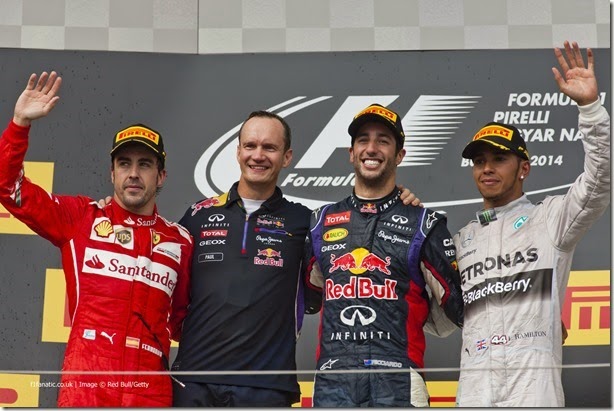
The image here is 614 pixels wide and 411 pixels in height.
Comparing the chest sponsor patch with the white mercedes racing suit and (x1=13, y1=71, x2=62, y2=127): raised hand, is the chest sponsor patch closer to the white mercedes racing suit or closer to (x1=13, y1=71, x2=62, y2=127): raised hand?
the white mercedes racing suit

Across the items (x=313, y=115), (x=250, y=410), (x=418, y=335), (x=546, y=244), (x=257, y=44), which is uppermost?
(x=257, y=44)

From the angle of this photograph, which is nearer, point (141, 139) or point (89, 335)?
point (89, 335)

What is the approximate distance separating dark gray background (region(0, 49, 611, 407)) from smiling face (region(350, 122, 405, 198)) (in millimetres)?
561

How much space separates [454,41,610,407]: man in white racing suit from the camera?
97.5 inches

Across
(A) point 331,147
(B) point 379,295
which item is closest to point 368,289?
(B) point 379,295

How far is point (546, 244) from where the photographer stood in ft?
8.44

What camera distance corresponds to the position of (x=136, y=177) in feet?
8.79

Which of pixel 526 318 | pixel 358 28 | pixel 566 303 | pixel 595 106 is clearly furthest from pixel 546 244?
pixel 358 28

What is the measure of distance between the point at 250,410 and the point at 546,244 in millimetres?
865

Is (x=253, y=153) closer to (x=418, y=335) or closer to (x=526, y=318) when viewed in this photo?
(x=418, y=335)

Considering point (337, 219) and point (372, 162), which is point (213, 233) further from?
point (372, 162)

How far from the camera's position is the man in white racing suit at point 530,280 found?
2477 mm

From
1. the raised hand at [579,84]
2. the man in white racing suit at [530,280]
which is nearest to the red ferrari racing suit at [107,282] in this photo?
the man in white racing suit at [530,280]

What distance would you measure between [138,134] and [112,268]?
38 centimetres
